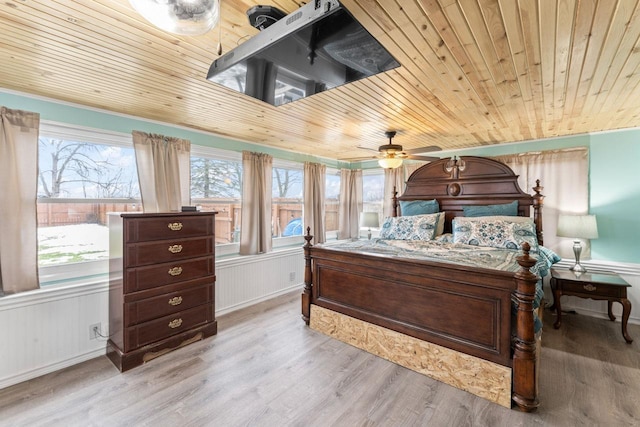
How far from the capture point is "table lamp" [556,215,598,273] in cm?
325

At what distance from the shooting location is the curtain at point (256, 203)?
397cm

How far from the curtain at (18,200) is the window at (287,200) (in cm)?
276

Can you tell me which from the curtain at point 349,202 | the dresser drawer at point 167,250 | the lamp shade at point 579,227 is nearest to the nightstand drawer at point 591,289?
the lamp shade at point 579,227

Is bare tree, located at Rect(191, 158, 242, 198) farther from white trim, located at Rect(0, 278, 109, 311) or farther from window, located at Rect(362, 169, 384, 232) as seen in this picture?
window, located at Rect(362, 169, 384, 232)

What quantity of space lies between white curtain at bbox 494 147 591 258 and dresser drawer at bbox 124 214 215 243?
4.24m

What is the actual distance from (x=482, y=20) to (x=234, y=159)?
3220 millimetres

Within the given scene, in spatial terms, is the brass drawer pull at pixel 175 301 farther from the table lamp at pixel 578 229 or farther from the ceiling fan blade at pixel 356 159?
the table lamp at pixel 578 229

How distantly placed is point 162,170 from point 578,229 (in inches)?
191

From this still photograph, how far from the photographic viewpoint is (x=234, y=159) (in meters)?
3.91

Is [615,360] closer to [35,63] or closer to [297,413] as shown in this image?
[297,413]

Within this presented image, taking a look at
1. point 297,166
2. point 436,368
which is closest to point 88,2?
point 436,368

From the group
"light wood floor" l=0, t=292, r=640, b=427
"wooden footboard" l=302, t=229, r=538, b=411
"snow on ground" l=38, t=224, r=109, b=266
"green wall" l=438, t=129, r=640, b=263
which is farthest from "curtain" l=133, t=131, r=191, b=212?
"green wall" l=438, t=129, r=640, b=263

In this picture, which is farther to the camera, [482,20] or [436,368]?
[436,368]

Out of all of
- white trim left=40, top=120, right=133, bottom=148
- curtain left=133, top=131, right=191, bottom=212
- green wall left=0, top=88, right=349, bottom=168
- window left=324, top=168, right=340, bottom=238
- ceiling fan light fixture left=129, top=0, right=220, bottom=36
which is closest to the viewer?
ceiling fan light fixture left=129, top=0, right=220, bottom=36
